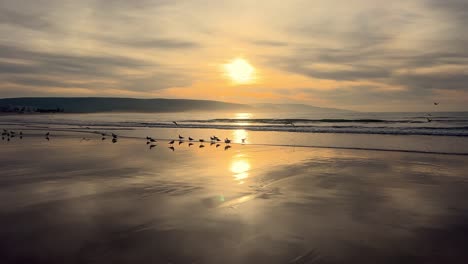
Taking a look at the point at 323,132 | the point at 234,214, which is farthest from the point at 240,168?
the point at 323,132

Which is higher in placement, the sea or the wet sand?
the sea

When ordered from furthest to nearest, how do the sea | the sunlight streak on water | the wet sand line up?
the sea, the sunlight streak on water, the wet sand

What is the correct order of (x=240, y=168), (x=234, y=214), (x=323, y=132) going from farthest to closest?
(x=323, y=132) → (x=240, y=168) → (x=234, y=214)

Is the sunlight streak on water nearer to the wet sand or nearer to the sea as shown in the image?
the wet sand

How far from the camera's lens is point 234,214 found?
761 centimetres

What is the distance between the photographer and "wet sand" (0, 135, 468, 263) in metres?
5.58

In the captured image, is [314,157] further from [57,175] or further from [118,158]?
[57,175]

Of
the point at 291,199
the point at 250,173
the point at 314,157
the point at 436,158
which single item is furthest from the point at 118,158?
the point at 436,158

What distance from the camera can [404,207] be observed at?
8203 millimetres

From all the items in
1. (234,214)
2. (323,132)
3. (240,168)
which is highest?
(323,132)

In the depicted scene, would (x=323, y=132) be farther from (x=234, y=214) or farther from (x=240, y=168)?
(x=234, y=214)

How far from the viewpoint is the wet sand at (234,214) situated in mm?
5578

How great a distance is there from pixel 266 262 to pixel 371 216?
10.8ft

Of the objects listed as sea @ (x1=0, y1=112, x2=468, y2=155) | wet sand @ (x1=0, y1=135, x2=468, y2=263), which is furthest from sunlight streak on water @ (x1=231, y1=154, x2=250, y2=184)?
sea @ (x1=0, y1=112, x2=468, y2=155)
